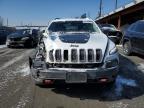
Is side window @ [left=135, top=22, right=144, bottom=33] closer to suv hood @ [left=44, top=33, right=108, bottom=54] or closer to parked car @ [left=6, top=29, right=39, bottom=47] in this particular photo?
suv hood @ [left=44, top=33, right=108, bottom=54]

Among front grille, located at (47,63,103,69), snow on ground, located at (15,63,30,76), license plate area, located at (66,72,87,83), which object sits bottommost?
snow on ground, located at (15,63,30,76)

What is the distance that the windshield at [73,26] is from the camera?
8.51 m

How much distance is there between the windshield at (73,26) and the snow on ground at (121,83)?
57.9 inches

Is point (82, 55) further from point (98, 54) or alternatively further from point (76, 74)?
point (76, 74)

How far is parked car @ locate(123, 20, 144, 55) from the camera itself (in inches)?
474

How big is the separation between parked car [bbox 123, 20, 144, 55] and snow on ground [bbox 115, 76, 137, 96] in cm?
374

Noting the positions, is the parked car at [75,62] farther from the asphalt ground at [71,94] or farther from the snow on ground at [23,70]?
the snow on ground at [23,70]

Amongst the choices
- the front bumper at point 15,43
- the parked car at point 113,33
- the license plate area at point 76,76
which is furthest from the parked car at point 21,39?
the license plate area at point 76,76

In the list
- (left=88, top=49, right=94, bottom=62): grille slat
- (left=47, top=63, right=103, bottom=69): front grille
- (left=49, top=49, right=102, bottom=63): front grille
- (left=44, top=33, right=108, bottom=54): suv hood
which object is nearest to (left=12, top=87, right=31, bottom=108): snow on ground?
(left=47, top=63, right=103, bottom=69): front grille

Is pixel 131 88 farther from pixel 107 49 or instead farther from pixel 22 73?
pixel 22 73

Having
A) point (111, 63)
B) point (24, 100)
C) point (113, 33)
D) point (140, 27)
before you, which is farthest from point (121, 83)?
→ point (113, 33)

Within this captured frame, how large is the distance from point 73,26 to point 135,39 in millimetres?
4712

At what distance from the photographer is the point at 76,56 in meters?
6.48

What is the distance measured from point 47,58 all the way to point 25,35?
49.7ft
